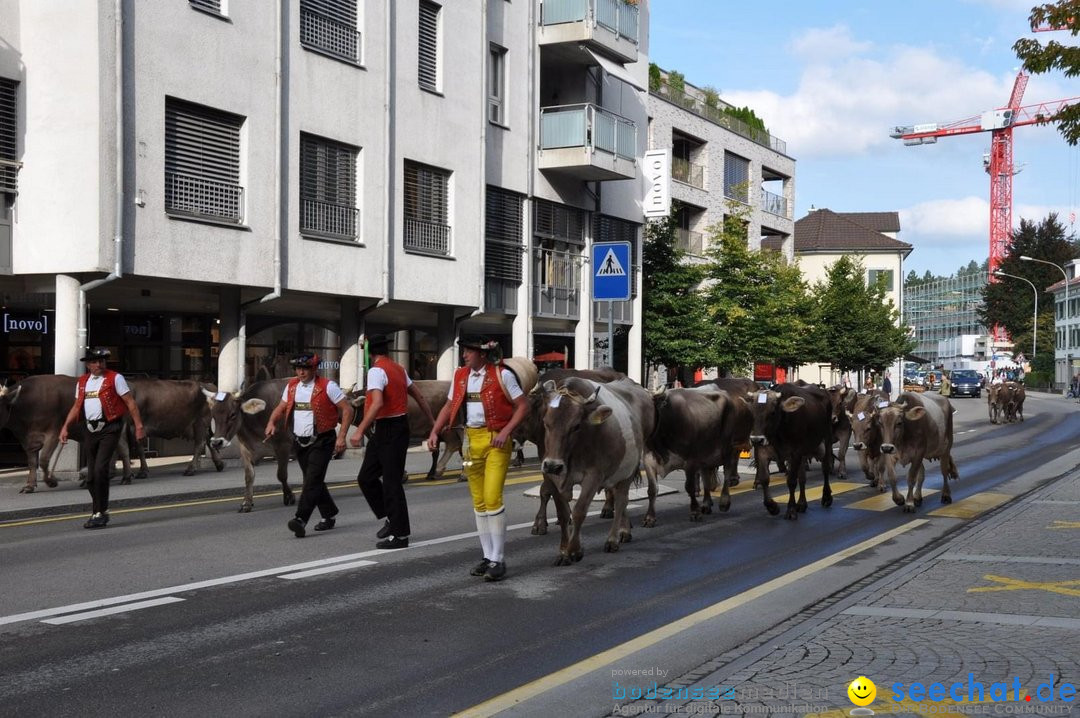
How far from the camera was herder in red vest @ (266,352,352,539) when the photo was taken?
1133 centimetres

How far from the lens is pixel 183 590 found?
28.4 feet

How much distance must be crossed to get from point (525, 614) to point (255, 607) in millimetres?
1940

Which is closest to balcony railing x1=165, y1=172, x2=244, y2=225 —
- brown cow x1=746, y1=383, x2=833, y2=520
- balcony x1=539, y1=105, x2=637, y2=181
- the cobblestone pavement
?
brown cow x1=746, y1=383, x2=833, y2=520

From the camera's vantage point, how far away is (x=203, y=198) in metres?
19.1

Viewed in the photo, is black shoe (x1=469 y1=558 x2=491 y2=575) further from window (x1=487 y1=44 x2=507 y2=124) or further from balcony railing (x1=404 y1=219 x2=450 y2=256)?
window (x1=487 y1=44 x2=507 y2=124)

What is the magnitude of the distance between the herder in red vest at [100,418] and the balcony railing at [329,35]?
35.7 ft

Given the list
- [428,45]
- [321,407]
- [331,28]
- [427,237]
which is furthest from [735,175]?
[321,407]

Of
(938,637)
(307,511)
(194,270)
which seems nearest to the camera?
(938,637)

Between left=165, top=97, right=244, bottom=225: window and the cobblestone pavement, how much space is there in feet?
44.5

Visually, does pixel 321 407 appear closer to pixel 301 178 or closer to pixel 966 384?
pixel 301 178

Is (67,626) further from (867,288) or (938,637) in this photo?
(867,288)

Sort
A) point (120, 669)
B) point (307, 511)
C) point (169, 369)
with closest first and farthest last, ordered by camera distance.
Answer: point (120, 669), point (307, 511), point (169, 369)

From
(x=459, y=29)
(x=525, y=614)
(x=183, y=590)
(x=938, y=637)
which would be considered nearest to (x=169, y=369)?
(x=459, y=29)

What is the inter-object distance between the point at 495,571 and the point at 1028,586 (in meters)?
4.12
